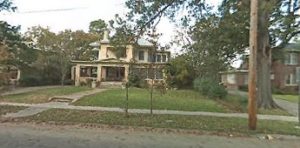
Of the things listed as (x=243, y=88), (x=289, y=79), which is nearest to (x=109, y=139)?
(x=243, y=88)

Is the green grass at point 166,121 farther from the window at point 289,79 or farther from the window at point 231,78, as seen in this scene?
the window at point 231,78

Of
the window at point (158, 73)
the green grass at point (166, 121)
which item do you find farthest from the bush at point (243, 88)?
the green grass at point (166, 121)

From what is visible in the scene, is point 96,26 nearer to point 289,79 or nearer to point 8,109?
point 289,79

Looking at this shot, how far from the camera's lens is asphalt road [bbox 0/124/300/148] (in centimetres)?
992

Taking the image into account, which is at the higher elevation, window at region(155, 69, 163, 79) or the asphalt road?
window at region(155, 69, 163, 79)

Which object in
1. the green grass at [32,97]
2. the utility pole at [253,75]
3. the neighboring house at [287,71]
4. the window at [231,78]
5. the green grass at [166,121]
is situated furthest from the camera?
the window at [231,78]

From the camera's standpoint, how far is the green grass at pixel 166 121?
1352 cm

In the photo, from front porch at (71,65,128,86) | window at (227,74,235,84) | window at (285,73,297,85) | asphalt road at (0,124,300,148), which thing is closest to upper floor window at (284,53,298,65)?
window at (285,73,297,85)

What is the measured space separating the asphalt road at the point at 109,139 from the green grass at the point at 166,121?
1160 mm

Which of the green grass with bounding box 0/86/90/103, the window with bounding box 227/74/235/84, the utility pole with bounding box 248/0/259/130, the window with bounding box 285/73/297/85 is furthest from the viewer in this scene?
the window with bounding box 227/74/235/84

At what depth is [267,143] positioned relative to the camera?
1130 cm

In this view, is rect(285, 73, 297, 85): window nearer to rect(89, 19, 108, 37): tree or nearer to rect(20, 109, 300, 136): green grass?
rect(89, 19, 108, 37): tree

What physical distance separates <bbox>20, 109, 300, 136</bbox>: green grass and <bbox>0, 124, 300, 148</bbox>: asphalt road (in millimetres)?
1160

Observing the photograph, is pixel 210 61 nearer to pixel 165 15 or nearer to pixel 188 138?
pixel 165 15
